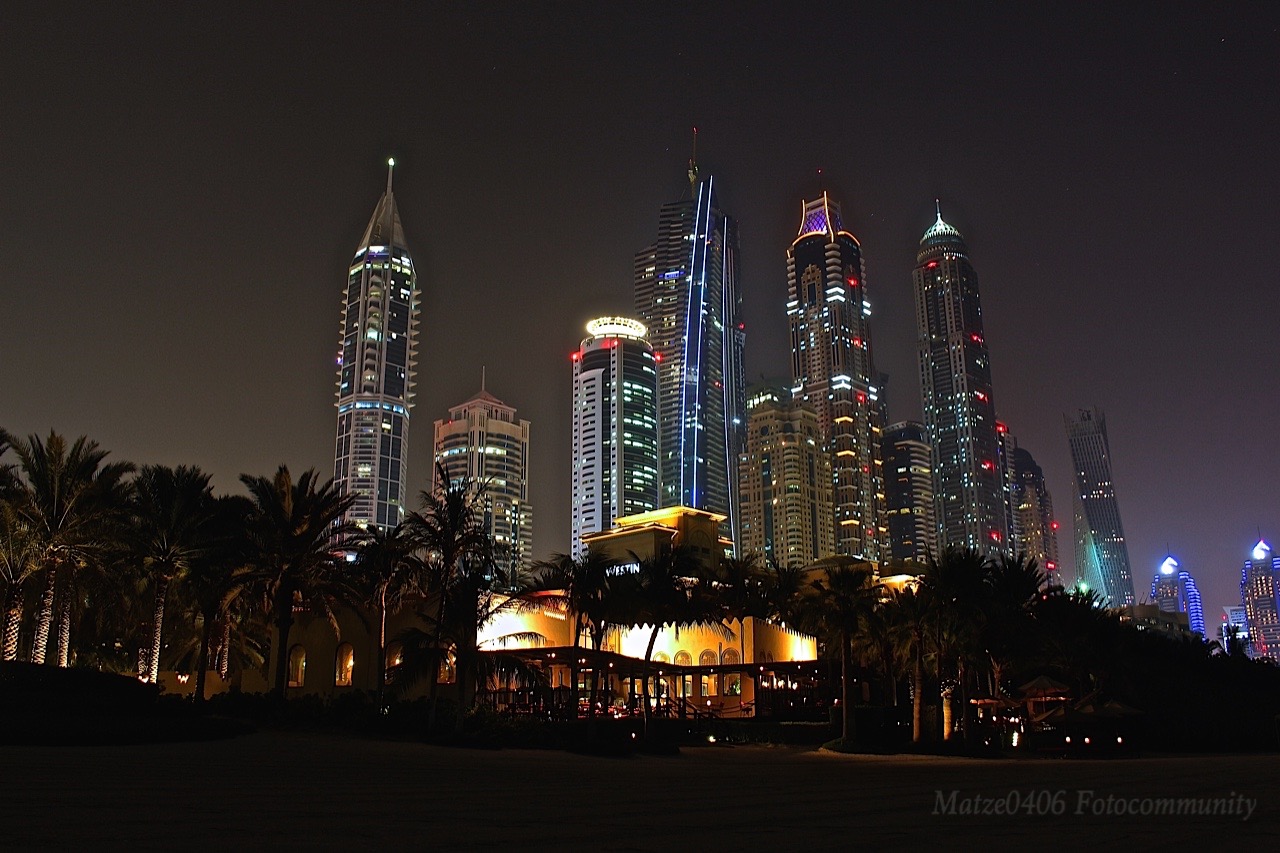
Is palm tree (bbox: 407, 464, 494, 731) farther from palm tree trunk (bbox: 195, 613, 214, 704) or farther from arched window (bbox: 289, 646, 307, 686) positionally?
arched window (bbox: 289, 646, 307, 686)

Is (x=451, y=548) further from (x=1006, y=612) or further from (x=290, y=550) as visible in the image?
(x=1006, y=612)

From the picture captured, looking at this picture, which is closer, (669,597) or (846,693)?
(846,693)

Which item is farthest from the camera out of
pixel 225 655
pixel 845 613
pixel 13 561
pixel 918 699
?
pixel 225 655

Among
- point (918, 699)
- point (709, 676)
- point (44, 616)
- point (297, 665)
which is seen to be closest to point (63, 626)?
point (44, 616)

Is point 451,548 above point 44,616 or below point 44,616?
above

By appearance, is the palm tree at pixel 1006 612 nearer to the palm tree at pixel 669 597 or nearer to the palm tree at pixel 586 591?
the palm tree at pixel 669 597

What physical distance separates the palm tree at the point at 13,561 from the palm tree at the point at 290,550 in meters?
7.25

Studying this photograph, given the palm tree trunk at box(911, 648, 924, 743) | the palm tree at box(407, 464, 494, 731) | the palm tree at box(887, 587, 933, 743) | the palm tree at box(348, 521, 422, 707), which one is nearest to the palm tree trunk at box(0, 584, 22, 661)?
the palm tree at box(348, 521, 422, 707)

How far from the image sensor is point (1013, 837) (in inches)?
426

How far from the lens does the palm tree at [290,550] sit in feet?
125

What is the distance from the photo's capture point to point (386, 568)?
3888 cm

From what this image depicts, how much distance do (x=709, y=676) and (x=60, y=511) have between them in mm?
32065

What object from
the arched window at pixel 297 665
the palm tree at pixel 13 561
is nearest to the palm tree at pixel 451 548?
the palm tree at pixel 13 561

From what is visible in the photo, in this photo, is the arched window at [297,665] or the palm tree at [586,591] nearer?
the palm tree at [586,591]
